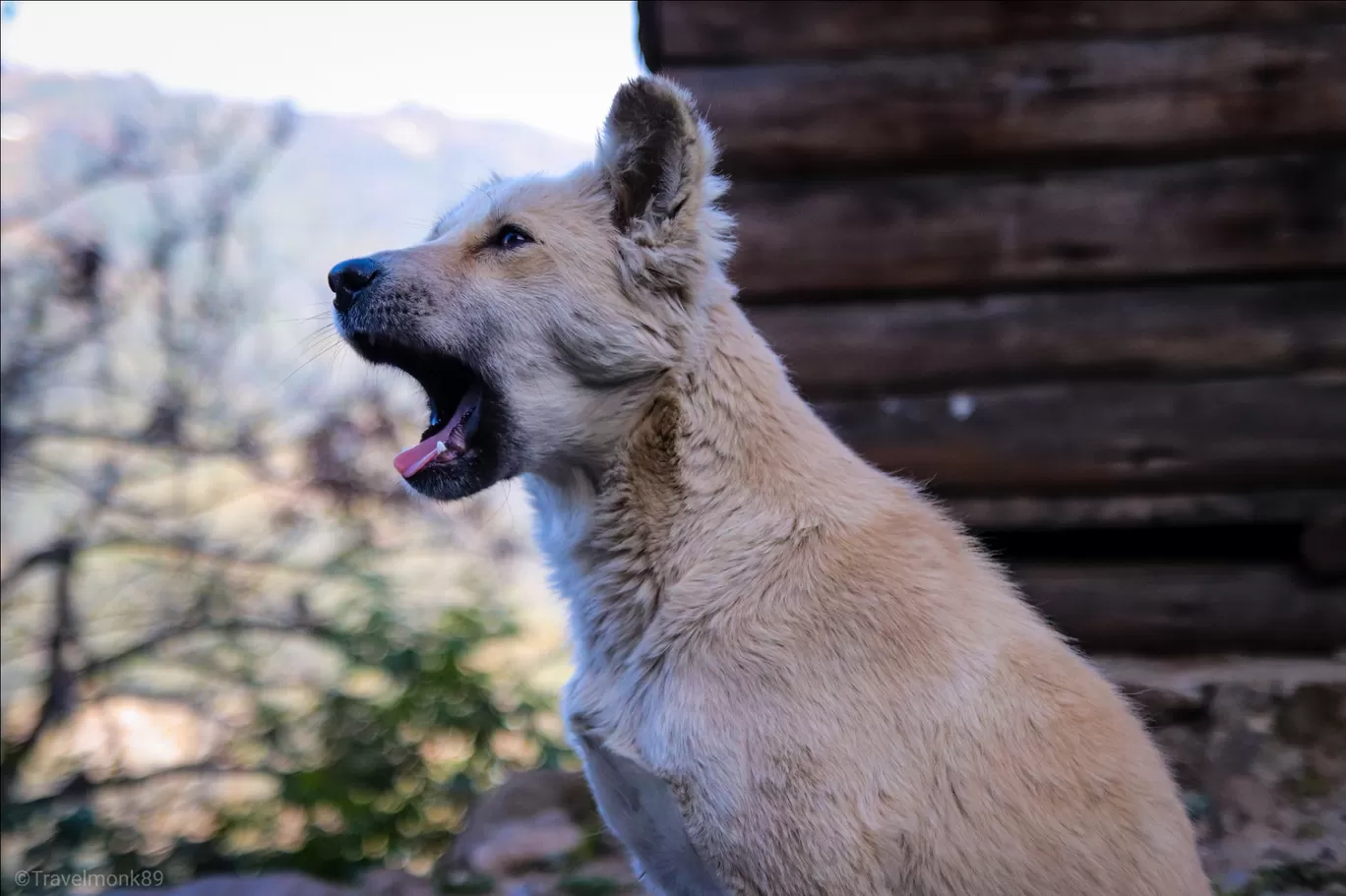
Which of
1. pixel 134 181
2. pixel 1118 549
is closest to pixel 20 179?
pixel 134 181

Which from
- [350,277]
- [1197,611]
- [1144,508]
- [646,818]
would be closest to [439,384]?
[350,277]

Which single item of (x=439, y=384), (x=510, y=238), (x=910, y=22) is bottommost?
(x=439, y=384)

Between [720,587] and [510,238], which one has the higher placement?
[510,238]

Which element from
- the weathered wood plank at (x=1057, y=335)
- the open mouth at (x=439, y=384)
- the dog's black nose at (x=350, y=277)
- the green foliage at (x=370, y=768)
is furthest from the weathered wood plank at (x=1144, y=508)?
the dog's black nose at (x=350, y=277)

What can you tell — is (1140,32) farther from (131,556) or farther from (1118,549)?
(131,556)

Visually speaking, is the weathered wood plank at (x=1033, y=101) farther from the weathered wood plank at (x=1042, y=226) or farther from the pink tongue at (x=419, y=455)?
the pink tongue at (x=419, y=455)

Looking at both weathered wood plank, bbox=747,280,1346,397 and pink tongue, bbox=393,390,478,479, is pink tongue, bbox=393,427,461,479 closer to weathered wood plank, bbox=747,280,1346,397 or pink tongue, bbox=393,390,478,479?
pink tongue, bbox=393,390,478,479

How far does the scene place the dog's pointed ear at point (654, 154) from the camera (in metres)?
2.10

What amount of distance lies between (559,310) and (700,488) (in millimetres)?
478

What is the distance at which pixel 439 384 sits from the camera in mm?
2387

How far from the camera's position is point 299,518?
527 cm

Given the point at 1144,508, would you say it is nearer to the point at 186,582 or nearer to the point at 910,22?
the point at 910,22

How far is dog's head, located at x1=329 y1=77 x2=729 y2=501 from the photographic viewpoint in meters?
2.17

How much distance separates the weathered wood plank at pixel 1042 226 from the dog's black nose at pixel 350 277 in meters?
2.15
